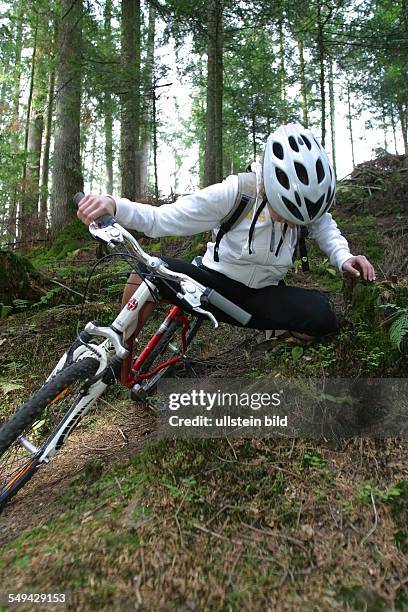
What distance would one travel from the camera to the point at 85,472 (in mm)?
2811

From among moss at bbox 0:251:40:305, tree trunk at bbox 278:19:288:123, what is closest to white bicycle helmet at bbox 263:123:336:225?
moss at bbox 0:251:40:305

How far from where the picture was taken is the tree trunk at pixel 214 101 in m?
9.23

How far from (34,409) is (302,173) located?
7.46 feet

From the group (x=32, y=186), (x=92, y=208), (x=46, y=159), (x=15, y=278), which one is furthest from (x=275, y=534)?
(x=46, y=159)

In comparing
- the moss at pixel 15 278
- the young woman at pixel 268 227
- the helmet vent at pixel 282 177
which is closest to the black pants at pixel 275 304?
the young woman at pixel 268 227

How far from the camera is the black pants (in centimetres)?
320

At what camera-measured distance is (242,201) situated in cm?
306

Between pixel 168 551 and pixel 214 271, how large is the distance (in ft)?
6.76

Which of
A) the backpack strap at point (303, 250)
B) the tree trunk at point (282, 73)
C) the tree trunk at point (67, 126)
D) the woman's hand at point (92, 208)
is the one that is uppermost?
the tree trunk at point (282, 73)

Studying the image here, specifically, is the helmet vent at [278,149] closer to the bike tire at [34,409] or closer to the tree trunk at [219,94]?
the bike tire at [34,409]

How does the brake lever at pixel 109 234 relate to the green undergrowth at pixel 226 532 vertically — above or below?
above

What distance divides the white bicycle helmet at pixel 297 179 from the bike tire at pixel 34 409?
1.65 metres

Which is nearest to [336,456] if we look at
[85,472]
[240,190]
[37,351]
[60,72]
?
[85,472]

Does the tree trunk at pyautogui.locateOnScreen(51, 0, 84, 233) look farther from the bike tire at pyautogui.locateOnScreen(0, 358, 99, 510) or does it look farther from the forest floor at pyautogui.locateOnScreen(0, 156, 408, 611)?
the bike tire at pyautogui.locateOnScreen(0, 358, 99, 510)
